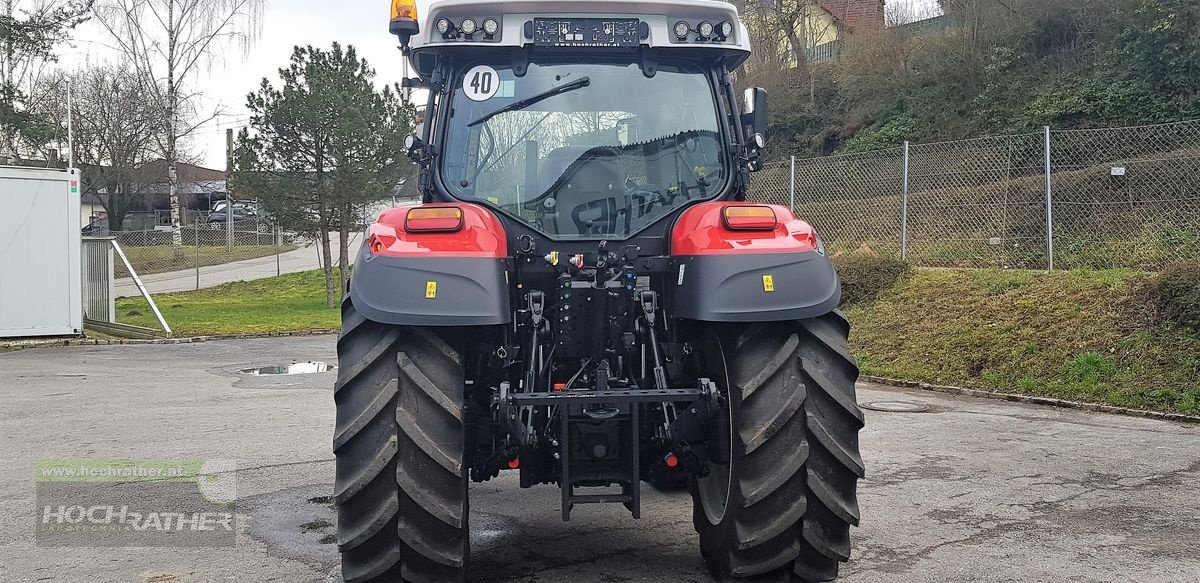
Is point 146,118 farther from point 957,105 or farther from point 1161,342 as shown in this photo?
point 1161,342

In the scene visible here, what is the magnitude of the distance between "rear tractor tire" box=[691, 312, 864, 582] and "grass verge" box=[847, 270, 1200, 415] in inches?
230

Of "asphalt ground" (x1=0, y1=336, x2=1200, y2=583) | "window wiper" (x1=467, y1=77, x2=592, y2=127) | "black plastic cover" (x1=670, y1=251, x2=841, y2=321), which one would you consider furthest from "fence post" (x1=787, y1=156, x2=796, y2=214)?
"black plastic cover" (x1=670, y1=251, x2=841, y2=321)

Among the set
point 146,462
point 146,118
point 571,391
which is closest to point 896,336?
point 146,462

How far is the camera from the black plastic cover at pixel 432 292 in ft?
14.0

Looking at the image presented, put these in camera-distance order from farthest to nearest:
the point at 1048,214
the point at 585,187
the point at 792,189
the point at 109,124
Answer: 1. the point at 109,124
2. the point at 792,189
3. the point at 1048,214
4. the point at 585,187

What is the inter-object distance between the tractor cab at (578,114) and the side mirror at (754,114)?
13 cm

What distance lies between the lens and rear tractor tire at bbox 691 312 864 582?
14.1ft

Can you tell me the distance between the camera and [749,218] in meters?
4.54

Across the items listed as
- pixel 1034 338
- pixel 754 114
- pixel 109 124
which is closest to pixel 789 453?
pixel 754 114

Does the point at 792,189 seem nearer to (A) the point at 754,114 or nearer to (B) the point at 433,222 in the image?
(A) the point at 754,114

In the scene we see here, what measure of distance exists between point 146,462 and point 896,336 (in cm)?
835

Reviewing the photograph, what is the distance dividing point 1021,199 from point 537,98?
38.0 feet

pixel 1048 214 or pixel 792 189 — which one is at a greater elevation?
pixel 792 189

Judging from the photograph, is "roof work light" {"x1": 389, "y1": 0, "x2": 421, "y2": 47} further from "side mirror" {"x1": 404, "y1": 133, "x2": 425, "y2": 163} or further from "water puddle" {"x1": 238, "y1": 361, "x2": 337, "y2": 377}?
"water puddle" {"x1": 238, "y1": 361, "x2": 337, "y2": 377}
